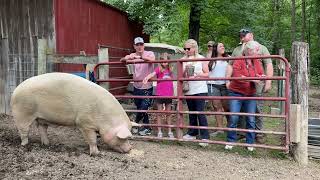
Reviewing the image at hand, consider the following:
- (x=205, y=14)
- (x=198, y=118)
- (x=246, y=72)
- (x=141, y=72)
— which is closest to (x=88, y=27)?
(x=141, y=72)

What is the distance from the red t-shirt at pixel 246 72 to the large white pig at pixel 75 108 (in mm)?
1751

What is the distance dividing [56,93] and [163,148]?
1.83 meters

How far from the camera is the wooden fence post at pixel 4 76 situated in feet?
32.7

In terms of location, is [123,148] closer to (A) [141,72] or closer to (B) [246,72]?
(A) [141,72]

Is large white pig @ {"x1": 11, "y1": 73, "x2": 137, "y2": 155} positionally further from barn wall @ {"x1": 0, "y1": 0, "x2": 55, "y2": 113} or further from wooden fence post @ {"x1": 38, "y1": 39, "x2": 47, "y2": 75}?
barn wall @ {"x1": 0, "y1": 0, "x2": 55, "y2": 113}

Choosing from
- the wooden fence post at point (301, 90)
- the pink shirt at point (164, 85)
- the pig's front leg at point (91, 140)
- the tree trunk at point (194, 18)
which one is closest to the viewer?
the wooden fence post at point (301, 90)

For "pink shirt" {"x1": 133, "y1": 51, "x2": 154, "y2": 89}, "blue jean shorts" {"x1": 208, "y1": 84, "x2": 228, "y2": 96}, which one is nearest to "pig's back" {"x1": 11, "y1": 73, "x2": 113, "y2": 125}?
"pink shirt" {"x1": 133, "y1": 51, "x2": 154, "y2": 89}

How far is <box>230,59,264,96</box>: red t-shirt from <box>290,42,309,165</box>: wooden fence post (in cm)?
52

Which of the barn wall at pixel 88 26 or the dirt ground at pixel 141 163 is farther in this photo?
the barn wall at pixel 88 26

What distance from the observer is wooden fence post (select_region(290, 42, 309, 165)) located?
5.88m

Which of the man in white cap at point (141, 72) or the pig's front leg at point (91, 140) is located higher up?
the man in white cap at point (141, 72)

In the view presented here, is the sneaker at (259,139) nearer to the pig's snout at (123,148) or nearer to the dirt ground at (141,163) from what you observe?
the dirt ground at (141,163)

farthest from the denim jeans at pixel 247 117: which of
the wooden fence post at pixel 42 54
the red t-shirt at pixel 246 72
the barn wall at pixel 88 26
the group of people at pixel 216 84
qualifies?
the barn wall at pixel 88 26

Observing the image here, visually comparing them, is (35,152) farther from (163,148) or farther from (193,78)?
(193,78)
